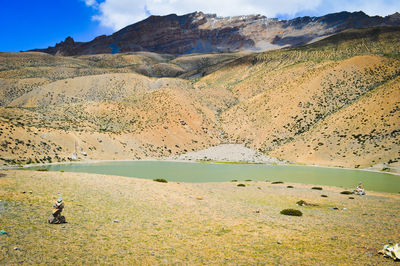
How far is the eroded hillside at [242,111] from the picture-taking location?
62000 millimetres

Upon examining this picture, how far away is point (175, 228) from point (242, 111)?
8878cm

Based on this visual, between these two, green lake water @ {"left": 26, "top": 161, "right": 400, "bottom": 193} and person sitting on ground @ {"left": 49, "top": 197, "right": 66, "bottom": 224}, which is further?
green lake water @ {"left": 26, "top": 161, "right": 400, "bottom": 193}

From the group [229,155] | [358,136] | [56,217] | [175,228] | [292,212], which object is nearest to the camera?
[56,217]

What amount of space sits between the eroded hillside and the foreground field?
35094mm

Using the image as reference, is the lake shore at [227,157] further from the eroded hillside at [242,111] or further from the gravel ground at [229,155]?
the eroded hillside at [242,111]

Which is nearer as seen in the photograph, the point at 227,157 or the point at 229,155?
the point at 227,157

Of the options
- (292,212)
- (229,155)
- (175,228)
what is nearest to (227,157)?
(229,155)

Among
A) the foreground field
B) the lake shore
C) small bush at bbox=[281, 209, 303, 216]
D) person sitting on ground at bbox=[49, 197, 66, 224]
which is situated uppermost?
person sitting on ground at bbox=[49, 197, 66, 224]

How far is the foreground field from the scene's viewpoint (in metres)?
10.1

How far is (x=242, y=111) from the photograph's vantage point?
10031 centimetres

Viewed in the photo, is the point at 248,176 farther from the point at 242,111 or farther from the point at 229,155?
the point at 242,111

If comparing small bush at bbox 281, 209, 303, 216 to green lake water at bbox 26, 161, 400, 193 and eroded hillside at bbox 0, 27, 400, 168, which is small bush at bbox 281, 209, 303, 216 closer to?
green lake water at bbox 26, 161, 400, 193

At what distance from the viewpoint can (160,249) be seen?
426 inches

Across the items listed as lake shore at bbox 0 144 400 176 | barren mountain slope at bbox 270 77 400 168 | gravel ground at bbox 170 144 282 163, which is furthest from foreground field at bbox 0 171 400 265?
gravel ground at bbox 170 144 282 163
